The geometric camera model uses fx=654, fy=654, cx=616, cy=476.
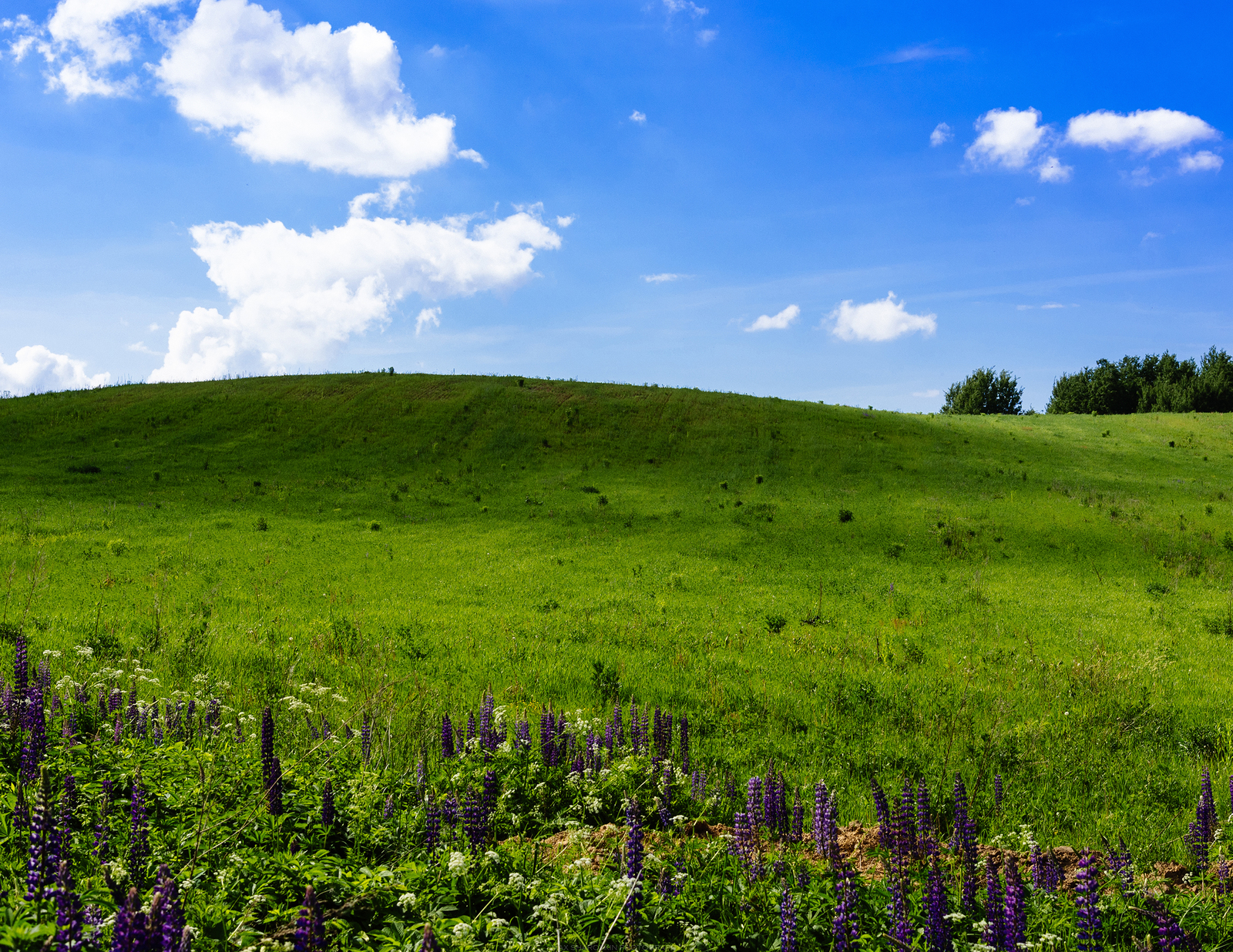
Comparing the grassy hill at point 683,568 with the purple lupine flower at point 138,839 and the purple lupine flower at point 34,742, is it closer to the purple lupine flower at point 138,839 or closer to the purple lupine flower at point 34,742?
the purple lupine flower at point 138,839

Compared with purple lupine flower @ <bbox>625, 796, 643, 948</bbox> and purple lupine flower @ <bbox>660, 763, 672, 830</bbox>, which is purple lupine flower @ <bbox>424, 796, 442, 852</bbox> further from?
purple lupine flower @ <bbox>660, 763, 672, 830</bbox>

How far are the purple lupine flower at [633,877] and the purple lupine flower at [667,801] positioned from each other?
1430mm

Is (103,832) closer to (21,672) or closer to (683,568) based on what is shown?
(21,672)

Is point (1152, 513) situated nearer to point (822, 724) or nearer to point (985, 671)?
point (985, 671)

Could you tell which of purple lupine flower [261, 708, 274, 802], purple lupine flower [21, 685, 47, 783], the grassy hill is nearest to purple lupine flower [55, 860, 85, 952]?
purple lupine flower [261, 708, 274, 802]

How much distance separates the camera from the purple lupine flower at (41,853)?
3.03 m

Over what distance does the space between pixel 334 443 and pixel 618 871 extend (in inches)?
1615

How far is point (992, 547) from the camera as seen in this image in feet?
85.0

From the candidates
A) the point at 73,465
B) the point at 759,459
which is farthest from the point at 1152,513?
the point at 73,465

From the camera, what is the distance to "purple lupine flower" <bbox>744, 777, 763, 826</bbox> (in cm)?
500

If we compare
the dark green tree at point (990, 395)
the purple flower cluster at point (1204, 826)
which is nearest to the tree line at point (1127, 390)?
the dark green tree at point (990, 395)

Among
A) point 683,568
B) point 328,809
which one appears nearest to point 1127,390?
point 683,568

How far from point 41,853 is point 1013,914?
5.17 metres

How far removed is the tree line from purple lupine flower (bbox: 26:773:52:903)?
287 ft
